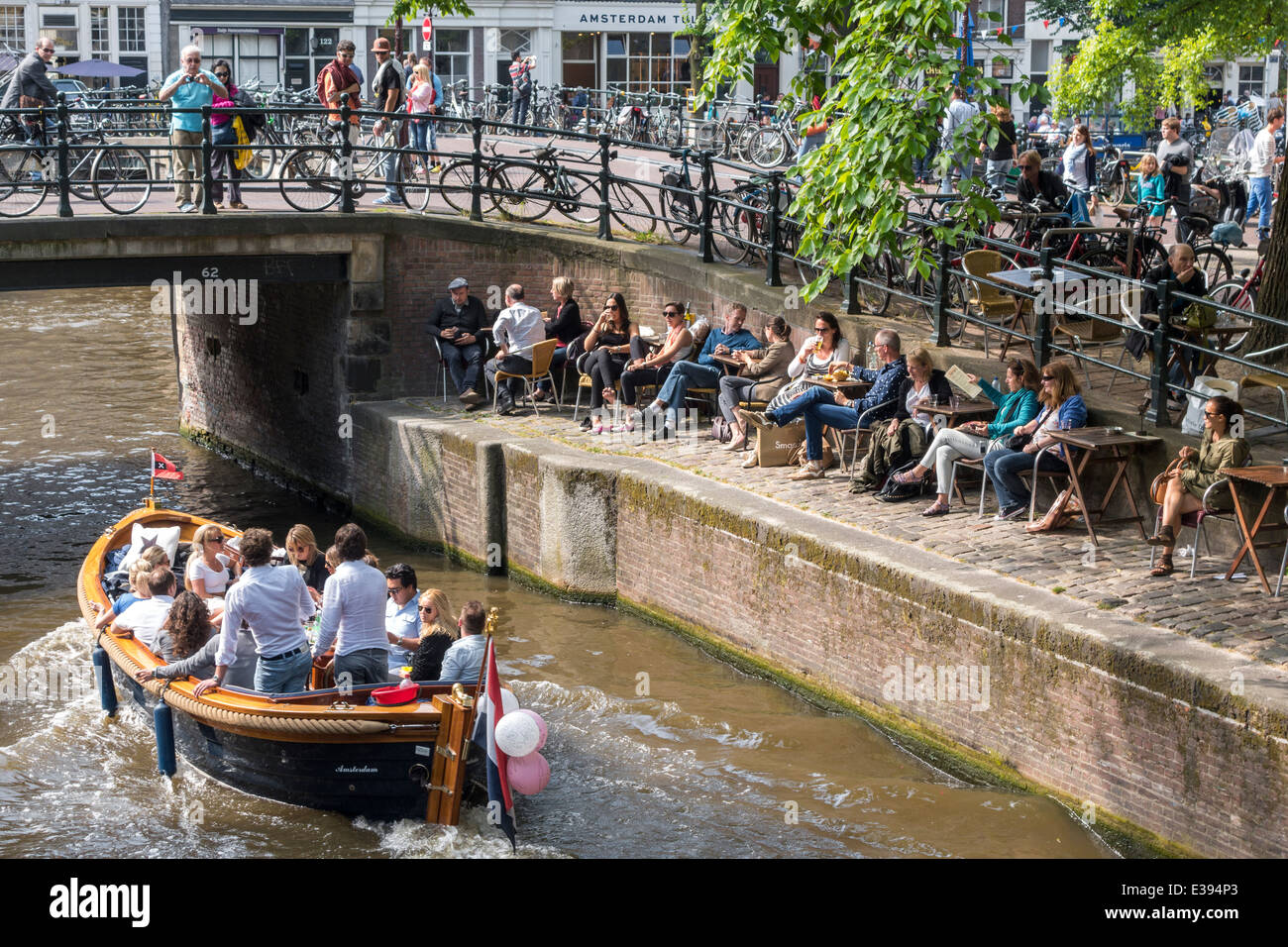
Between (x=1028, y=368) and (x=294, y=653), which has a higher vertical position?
(x=1028, y=368)

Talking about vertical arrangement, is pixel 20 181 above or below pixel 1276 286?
above

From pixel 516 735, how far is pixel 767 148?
18.5m

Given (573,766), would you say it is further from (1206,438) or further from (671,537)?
(1206,438)

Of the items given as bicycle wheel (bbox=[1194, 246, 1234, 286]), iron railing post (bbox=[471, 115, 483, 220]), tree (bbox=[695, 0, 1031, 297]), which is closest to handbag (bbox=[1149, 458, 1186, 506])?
tree (bbox=[695, 0, 1031, 297])

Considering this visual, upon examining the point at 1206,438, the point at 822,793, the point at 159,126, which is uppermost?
the point at 159,126

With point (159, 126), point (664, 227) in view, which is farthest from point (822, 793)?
point (159, 126)

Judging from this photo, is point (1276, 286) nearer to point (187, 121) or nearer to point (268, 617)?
point (268, 617)

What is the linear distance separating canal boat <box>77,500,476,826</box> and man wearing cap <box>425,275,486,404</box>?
6567mm

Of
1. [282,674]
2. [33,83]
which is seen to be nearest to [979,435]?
[282,674]

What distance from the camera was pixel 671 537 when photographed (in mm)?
12867

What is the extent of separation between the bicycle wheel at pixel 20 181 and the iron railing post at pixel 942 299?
897cm

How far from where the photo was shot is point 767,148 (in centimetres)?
2578

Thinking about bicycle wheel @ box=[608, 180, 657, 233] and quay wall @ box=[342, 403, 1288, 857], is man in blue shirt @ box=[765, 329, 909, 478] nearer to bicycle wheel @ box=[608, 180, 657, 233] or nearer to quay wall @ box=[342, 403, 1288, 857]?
quay wall @ box=[342, 403, 1288, 857]

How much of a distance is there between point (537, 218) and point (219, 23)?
28273 mm
